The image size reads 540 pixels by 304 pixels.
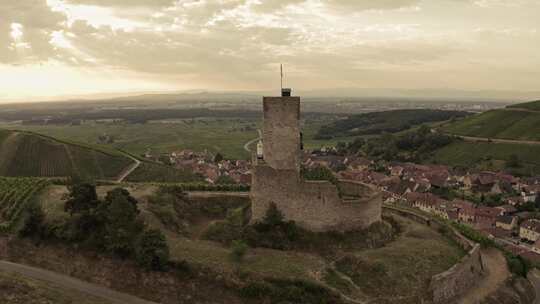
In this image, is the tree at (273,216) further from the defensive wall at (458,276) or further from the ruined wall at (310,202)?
the defensive wall at (458,276)

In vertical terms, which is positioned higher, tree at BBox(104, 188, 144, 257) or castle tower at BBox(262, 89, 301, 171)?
castle tower at BBox(262, 89, 301, 171)

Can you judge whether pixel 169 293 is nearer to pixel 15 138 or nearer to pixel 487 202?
pixel 15 138

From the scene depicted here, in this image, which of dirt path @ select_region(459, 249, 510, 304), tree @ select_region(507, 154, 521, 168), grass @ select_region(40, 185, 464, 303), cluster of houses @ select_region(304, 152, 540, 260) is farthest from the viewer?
tree @ select_region(507, 154, 521, 168)

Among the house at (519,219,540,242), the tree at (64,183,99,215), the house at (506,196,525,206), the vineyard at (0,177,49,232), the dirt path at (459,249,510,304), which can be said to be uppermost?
the tree at (64,183,99,215)

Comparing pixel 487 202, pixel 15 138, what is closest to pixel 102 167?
pixel 15 138

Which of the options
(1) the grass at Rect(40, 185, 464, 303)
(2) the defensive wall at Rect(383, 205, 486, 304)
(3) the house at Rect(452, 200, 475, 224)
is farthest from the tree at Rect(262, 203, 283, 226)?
(3) the house at Rect(452, 200, 475, 224)

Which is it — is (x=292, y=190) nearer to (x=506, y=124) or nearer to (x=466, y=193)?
(x=466, y=193)

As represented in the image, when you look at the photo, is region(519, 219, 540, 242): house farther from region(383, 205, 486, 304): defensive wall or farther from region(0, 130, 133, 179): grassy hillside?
region(0, 130, 133, 179): grassy hillside
